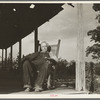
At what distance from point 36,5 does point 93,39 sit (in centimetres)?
79

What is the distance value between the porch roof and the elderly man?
10.3 inches

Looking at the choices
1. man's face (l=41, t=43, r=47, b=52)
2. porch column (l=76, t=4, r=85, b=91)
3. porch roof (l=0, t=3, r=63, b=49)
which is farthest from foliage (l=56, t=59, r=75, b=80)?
porch roof (l=0, t=3, r=63, b=49)

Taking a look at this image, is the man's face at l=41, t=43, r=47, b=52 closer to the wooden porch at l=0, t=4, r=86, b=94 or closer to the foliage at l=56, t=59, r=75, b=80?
the wooden porch at l=0, t=4, r=86, b=94

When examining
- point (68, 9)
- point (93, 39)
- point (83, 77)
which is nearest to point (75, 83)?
point (83, 77)

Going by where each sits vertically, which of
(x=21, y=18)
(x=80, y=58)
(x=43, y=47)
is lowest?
(x=80, y=58)

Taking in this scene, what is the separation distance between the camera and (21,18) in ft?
15.6

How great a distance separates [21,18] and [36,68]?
0.62 metres

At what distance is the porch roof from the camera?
186 inches

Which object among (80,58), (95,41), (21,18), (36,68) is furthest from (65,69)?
(21,18)

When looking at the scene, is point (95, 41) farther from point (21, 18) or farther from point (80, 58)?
point (21, 18)

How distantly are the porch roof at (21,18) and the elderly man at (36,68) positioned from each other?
26 centimetres

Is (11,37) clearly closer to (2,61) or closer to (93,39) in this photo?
(2,61)

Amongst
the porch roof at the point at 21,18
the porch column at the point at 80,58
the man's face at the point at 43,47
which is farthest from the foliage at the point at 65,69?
the porch roof at the point at 21,18

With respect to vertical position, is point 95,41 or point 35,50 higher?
point 95,41
